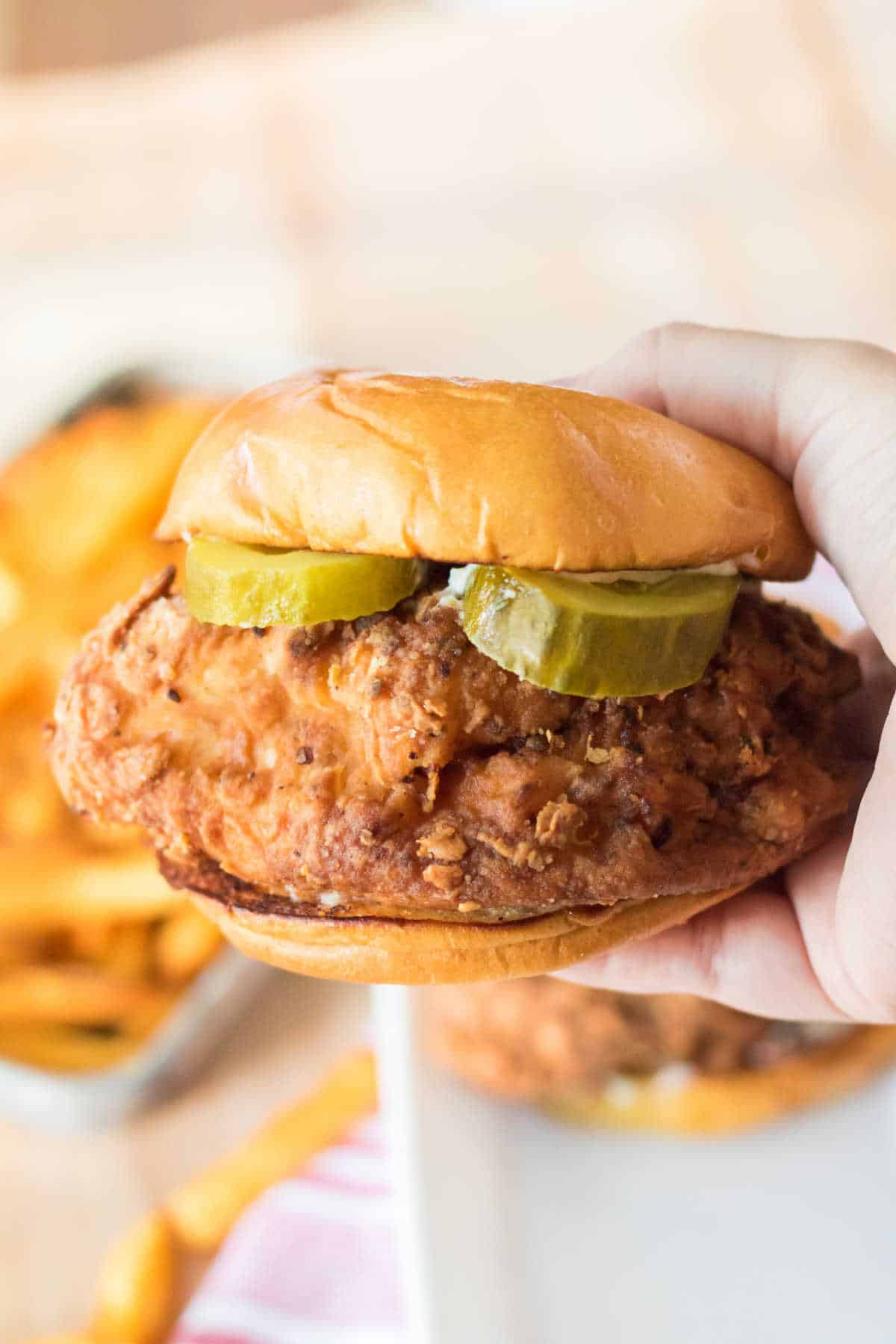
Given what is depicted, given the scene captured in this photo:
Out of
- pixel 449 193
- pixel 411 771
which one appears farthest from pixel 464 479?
pixel 449 193

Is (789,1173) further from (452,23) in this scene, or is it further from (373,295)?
(452,23)

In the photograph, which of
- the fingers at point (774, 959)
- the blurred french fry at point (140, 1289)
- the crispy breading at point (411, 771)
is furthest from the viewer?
the blurred french fry at point (140, 1289)

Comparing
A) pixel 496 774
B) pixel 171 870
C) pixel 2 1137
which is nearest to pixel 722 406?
pixel 496 774

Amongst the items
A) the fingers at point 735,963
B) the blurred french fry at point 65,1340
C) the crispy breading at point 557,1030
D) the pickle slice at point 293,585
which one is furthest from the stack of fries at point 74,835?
the pickle slice at point 293,585

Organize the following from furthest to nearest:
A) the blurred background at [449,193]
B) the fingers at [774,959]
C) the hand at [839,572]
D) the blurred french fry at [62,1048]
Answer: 1. the blurred background at [449,193]
2. the blurred french fry at [62,1048]
3. the fingers at [774,959]
4. the hand at [839,572]

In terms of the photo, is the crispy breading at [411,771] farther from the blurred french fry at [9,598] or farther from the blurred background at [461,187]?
the blurred background at [461,187]

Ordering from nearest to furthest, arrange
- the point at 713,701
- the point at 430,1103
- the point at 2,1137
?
the point at 713,701, the point at 430,1103, the point at 2,1137

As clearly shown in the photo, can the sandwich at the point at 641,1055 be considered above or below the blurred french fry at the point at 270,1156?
above
